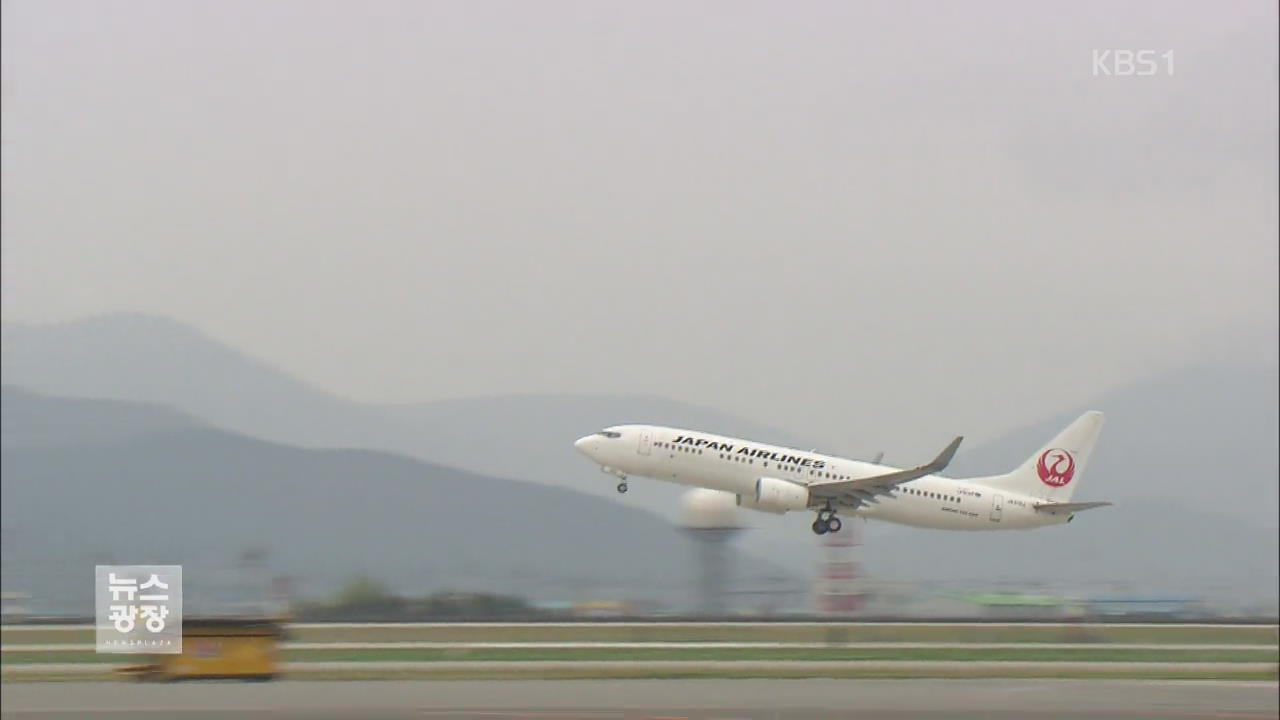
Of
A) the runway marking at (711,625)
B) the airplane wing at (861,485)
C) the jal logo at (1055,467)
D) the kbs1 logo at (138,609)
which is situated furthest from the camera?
the jal logo at (1055,467)

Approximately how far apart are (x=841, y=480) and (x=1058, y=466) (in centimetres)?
1377

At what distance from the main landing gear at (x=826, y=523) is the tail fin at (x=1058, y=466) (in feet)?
32.5

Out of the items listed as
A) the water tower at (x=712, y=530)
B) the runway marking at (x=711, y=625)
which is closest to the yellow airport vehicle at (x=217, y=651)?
the runway marking at (x=711, y=625)

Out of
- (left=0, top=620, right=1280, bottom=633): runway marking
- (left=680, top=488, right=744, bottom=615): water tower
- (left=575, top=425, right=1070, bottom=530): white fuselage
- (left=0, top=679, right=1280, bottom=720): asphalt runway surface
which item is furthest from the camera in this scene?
(left=680, top=488, right=744, bottom=615): water tower

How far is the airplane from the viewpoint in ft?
178


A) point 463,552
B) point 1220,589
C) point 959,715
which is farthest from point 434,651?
point 463,552

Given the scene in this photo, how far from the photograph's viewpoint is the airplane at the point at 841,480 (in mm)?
54125

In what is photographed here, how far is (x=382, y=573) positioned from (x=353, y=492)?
75143 millimetres

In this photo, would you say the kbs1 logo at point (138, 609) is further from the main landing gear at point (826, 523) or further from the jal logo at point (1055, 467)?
the jal logo at point (1055, 467)

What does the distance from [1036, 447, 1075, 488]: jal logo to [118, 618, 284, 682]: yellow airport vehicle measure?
4100cm

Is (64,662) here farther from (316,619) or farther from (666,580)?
(666,580)

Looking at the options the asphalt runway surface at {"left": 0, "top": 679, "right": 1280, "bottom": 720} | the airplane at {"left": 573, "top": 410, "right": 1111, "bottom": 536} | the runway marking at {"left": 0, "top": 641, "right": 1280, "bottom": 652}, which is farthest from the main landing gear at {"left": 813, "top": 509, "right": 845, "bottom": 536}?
the asphalt runway surface at {"left": 0, "top": 679, "right": 1280, "bottom": 720}

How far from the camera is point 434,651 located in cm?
4638

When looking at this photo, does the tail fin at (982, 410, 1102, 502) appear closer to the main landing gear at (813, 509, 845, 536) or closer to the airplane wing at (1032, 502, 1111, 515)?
the airplane wing at (1032, 502, 1111, 515)
